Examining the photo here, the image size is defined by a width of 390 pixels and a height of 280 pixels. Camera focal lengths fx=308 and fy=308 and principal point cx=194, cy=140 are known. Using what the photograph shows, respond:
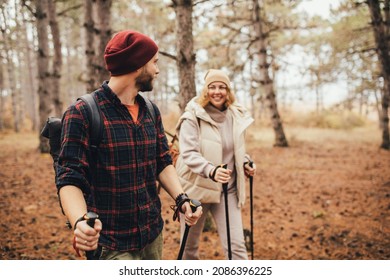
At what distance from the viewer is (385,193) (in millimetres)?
6730

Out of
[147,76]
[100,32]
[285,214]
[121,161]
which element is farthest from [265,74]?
[121,161]

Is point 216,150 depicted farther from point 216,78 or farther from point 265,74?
point 265,74

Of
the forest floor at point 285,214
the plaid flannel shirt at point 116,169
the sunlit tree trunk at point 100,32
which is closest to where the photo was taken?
the plaid flannel shirt at point 116,169

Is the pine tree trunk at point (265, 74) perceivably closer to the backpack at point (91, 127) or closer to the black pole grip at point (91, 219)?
the backpack at point (91, 127)

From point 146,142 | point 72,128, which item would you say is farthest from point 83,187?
point 146,142

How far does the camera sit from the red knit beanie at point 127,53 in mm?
2027

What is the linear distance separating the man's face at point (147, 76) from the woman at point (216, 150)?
3.44ft

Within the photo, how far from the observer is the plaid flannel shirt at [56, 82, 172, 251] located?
70.2 inches

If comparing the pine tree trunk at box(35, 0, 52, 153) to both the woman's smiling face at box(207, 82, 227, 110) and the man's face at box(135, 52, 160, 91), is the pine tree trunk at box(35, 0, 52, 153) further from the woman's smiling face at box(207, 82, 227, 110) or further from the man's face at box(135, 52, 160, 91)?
the man's face at box(135, 52, 160, 91)

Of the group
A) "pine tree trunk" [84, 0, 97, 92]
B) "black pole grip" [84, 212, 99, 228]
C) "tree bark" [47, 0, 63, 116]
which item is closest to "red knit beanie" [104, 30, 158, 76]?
"black pole grip" [84, 212, 99, 228]

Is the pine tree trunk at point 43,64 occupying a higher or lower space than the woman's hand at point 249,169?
higher

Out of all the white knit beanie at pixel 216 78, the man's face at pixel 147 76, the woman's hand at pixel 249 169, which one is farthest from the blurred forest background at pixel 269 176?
the man's face at pixel 147 76

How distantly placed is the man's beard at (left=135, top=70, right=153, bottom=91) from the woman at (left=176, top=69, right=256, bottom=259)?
1047mm
